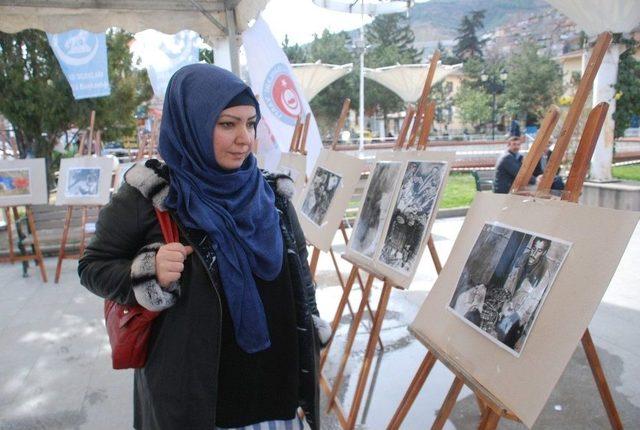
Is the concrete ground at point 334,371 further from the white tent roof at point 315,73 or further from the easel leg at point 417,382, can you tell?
the white tent roof at point 315,73

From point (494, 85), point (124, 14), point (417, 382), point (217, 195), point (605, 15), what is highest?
point (494, 85)

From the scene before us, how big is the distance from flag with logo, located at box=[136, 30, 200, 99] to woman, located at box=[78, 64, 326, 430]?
192 inches

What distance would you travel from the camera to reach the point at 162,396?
46.4 inches

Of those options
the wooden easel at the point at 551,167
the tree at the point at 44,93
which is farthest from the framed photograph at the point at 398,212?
the tree at the point at 44,93

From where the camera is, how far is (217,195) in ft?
3.85

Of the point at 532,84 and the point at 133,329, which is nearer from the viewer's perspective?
the point at 133,329

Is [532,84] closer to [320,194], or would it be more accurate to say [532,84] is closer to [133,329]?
[320,194]

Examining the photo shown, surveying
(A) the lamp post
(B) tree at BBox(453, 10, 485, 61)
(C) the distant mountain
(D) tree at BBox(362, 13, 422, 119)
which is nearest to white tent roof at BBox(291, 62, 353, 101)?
(A) the lamp post

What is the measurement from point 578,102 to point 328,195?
57.3 inches

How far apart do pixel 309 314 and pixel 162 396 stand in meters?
0.43

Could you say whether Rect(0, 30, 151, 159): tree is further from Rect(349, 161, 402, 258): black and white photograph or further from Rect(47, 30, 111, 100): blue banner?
Rect(349, 161, 402, 258): black and white photograph

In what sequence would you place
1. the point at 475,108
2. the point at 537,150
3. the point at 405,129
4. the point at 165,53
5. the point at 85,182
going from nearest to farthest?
the point at 537,150 < the point at 405,129 < the point at 85,182 < the point at 165,53 < the point at 475,108

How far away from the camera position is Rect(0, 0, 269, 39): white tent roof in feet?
12.5

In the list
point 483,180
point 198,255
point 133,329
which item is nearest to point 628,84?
point 483,180
